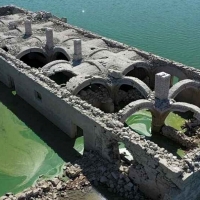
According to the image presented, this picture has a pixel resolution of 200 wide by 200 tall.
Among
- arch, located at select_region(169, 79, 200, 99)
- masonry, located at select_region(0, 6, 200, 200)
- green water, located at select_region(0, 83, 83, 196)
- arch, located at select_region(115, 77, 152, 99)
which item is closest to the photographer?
masonry, located at select_region(0, 6, 200, 200)

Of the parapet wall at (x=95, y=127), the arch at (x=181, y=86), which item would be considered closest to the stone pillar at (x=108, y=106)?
the parapet wall at (x=95, y=127)

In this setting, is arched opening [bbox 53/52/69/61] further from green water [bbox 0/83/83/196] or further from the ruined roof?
green water [bbox 0/83/83/196]

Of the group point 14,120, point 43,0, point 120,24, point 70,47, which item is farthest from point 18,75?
point 43,0

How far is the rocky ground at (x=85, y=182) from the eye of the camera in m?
15.9

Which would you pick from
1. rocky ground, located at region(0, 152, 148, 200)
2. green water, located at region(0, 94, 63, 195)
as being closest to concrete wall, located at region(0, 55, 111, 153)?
rocky ground, located at region(0, 152, 148, 200)

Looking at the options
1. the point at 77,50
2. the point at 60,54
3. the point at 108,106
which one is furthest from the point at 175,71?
the point at 60,54

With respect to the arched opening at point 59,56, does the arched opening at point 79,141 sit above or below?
below

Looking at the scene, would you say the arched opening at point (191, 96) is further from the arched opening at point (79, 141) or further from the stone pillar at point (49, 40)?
the stone pillar at point (49, 40)

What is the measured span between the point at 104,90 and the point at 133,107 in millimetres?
4914

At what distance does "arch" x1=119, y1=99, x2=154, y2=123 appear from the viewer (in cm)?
1906

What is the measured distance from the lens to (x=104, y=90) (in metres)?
23.9

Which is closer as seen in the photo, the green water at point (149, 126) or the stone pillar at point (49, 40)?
the green water at point (149, 126)

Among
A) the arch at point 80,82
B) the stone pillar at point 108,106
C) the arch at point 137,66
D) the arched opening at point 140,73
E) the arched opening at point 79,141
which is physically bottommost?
the arched opening at point 79,141

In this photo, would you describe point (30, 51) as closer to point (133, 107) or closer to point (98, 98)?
point (98, 98)
